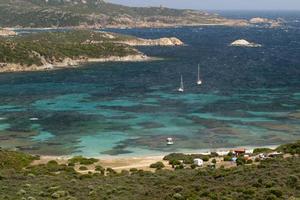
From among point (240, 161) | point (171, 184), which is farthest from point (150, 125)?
point (171, 184)

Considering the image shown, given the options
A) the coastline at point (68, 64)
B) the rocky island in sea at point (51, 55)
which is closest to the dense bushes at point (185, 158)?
the coastline at point (68, 64)

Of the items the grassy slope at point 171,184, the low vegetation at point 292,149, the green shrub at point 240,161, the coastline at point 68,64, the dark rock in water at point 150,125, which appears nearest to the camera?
the grassy slope at point 171,184

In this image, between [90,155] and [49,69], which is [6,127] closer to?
[90,155]

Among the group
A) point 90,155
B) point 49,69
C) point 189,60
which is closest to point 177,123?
point 90,155

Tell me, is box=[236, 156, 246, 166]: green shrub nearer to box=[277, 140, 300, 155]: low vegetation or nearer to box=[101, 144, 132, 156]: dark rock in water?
box=[277, 140, 300, 155]: low vegetation

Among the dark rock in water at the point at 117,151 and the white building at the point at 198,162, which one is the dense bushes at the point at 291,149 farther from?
the dark rock in water at the point at 117,151

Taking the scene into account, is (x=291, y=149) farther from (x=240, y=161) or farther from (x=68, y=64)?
(x=68, y=64)
